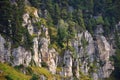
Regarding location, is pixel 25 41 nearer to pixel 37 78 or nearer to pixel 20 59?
pixel 20 59

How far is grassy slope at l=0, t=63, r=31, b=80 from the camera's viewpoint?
567ft

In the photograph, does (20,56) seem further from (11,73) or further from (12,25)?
(11,73)

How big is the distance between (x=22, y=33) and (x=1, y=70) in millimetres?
27396

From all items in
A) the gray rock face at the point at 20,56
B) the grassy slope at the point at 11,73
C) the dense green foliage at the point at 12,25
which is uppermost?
the dense green foliage at the point at 12,25

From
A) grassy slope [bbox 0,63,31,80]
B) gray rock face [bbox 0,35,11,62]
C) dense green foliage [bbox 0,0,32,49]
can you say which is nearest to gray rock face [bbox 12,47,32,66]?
dense green foliage [bbox 0,0,32,49]

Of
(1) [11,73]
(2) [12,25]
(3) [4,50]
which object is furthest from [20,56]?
(1) [11,73]

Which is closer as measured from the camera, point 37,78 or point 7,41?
point 37,78

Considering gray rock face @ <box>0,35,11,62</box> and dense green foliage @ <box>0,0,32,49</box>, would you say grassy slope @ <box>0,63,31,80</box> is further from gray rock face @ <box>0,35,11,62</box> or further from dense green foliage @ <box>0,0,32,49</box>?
dense green foliage @ <box>0,0,32,49</box>

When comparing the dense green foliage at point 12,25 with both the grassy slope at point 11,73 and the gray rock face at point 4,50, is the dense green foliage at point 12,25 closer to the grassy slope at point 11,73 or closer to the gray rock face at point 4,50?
the gray rock face at point 4,50

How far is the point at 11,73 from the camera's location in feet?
574

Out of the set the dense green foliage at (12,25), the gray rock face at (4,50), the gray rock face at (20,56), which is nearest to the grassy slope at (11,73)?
the gray rock face at (4,50)

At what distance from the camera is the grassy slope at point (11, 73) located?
17273cm

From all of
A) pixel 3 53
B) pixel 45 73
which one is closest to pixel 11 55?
pixel 3 53

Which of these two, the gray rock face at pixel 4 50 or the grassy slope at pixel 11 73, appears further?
the gray rock face at pixel 4 50
